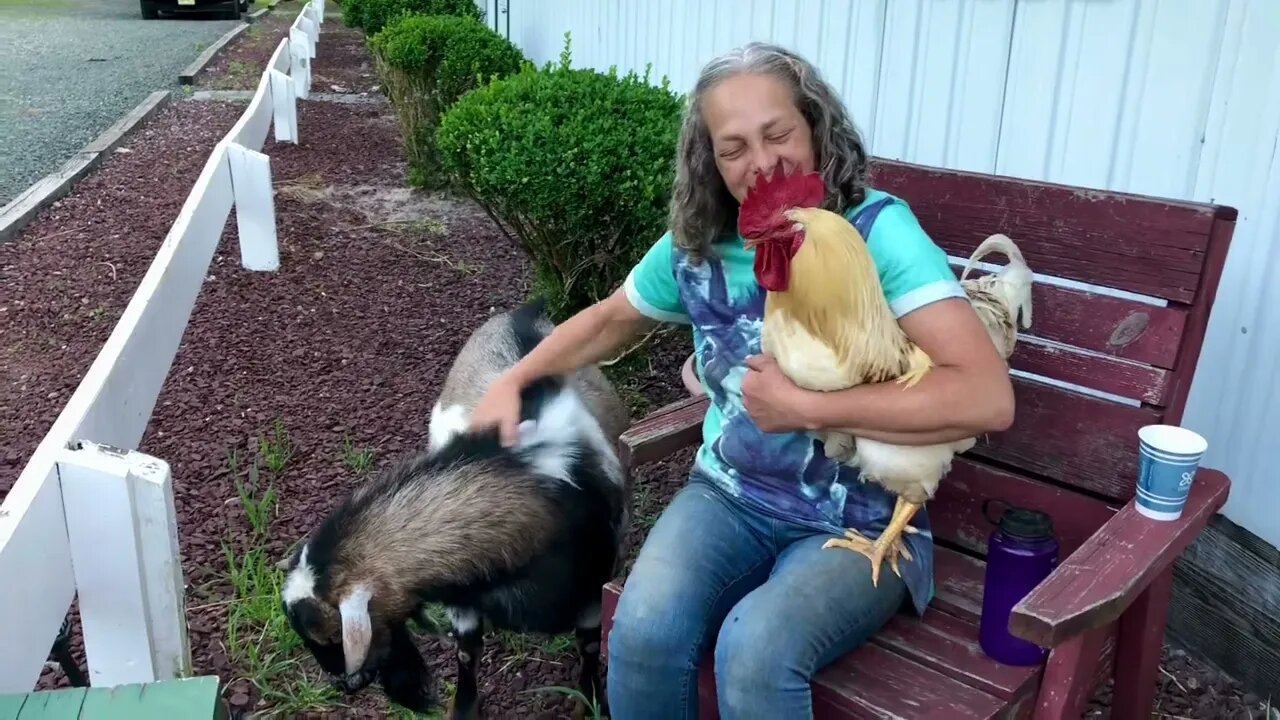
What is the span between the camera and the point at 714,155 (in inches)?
89.4

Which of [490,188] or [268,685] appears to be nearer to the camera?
[268,685]

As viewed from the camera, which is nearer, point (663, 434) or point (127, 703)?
point (127, 703)

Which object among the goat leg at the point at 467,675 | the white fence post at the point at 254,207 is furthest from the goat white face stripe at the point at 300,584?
the white fence post at the point at 254,207

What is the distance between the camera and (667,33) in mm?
6113

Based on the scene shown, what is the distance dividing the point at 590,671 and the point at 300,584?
3.07 ft

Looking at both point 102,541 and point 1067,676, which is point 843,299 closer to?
point 1067,676

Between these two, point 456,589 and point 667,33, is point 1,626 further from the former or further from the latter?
point 667,33

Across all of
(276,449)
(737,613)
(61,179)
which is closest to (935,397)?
(737,613)

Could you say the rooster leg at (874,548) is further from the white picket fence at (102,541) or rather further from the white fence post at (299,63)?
the white fence post at (299,63)

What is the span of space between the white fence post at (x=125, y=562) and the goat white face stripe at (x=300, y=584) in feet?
1.00

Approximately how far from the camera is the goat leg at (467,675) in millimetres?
2586

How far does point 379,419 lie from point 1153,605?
3.12 m

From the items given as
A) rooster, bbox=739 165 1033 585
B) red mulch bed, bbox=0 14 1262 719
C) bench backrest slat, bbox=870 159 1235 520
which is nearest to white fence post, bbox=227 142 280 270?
red mulch bed, bbox=0 14 1262 719

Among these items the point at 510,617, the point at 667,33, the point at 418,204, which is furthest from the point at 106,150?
the point at 510,617
